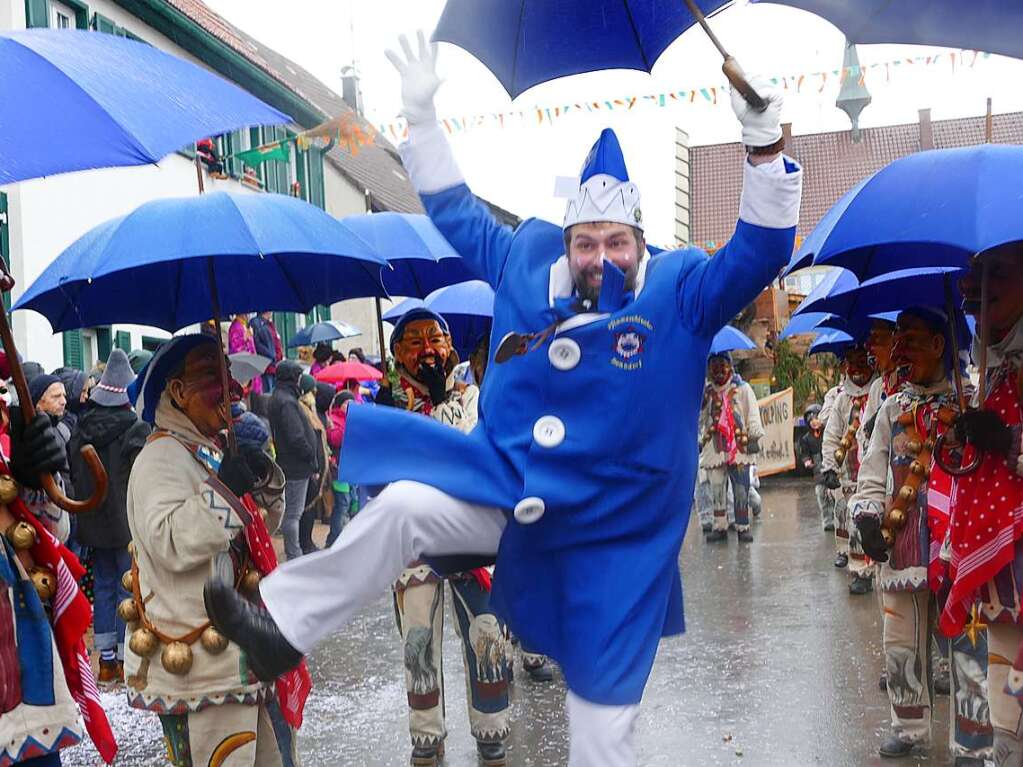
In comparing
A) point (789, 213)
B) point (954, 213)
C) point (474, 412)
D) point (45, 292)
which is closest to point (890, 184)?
point (954, 213)

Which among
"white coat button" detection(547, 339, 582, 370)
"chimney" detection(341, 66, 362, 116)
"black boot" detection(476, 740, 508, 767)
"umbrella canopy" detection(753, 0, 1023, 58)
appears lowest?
"black boot" detection(476, 740, 508, 767)

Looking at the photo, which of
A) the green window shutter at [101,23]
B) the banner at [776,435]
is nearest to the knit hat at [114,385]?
the green window shutter at [101,23]

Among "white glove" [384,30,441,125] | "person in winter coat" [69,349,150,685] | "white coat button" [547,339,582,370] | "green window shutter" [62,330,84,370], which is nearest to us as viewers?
"white coat button" [547,339,582,370]

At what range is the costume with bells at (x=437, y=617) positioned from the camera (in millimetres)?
5781

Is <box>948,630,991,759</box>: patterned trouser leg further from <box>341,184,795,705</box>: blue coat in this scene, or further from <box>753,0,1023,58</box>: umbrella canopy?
<box>753,0,1023,58</box>: umbrella canopy

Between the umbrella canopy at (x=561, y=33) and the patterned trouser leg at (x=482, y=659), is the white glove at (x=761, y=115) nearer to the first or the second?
the umbrella canopy at (x=561, y=33)

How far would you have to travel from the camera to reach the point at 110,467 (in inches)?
320

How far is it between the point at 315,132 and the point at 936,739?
451cm

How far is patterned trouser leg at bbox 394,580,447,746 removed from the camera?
18.9 ft

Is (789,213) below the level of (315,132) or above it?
below

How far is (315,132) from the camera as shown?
22.9 ft

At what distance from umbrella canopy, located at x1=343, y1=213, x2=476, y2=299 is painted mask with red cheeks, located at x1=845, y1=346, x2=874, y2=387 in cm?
383

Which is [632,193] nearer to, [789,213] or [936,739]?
[789,213]

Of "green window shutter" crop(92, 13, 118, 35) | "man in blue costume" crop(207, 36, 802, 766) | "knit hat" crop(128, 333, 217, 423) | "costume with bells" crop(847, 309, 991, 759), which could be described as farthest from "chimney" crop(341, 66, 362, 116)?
"man in blue costume" crop(207, 36, 802, 766)
